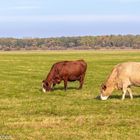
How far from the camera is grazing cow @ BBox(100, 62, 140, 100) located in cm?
2122

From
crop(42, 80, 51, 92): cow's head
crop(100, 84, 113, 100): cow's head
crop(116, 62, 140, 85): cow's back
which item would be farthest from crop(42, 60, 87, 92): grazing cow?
crop(116, 62, 140, 85): cow's back

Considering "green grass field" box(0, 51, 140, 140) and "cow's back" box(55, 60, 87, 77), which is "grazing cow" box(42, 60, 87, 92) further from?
"green grass field" box(0, 51, 140, 140)

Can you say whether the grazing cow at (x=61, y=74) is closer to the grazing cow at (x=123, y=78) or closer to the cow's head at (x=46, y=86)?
the cow's head at (x=46, y=86)

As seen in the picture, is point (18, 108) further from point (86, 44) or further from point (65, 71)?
point (86, 44)

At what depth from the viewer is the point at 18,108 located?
759 inches

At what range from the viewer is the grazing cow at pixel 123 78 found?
2122 centimetres

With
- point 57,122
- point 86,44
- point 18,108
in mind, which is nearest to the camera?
point 57,122

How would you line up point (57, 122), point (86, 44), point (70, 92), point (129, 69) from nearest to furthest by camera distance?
1. point (57, 122)
2. point (129, 69)
3. point (70, 92)
4. point (86, 44)

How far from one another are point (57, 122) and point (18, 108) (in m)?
3.61

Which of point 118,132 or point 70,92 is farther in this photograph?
point 70,92

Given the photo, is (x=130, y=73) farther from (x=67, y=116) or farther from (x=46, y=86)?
(x=46, y=86)

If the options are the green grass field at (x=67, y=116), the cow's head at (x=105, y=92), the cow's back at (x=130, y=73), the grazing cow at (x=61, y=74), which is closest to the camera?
the green grass field at (x=67, y=116)

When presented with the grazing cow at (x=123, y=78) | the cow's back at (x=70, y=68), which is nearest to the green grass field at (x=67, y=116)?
the grazing cow at (x=123, y=78)

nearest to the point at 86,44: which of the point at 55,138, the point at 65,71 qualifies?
the point at 65,71
